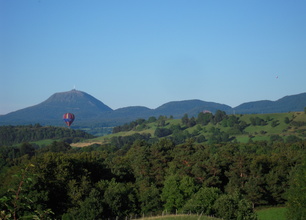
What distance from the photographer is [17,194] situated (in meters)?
6.78

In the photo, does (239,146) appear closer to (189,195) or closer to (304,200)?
(189,195)

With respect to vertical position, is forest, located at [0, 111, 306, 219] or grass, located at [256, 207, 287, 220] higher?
forest, located at [0, 111, 306, 219]

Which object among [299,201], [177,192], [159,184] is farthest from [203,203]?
[159,184]

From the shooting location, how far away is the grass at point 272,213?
177 ft

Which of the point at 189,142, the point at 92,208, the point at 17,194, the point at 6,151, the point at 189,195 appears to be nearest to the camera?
the point at 17,194

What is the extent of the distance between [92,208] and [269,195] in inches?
1333

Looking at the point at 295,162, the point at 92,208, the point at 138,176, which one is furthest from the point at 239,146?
the point at 92,208

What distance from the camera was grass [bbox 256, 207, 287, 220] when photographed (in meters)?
54.0

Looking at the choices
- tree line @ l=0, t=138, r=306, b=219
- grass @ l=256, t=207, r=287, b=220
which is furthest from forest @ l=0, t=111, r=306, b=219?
grass @ l=256, t=207, r=287, b=220

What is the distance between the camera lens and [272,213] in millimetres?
57594

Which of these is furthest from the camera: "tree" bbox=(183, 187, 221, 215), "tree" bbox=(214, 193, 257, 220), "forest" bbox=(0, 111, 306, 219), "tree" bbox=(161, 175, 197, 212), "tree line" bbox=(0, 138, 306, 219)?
"tree" bbox=(161, 175, 197, 212)

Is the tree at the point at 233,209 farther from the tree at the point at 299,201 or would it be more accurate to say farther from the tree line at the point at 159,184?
the tree at the point at 299,201

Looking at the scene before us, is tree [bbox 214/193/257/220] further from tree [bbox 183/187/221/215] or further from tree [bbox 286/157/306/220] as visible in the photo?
tree [bbox 286/157/306/220]

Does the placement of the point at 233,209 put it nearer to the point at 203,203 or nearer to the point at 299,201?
the point at 203,203
